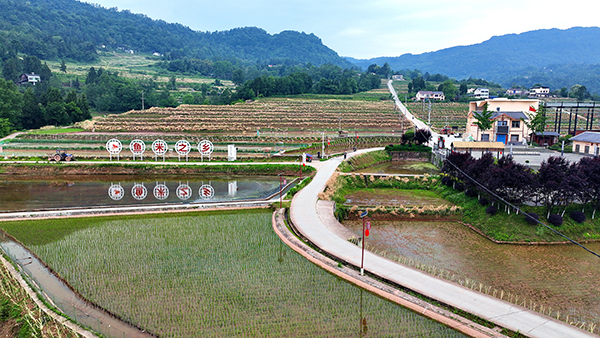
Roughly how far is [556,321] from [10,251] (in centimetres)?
2312

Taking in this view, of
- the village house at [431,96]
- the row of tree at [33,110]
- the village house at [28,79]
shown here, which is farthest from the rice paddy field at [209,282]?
the village house at [28,79]

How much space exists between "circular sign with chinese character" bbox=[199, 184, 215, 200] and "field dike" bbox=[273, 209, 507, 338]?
11.1 m

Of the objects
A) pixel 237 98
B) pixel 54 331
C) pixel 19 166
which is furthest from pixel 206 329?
pixel 237 98

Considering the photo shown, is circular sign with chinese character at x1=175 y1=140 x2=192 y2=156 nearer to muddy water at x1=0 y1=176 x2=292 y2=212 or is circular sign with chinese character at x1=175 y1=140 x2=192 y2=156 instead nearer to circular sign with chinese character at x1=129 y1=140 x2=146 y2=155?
circular sign with chinese character at x1=129 y1=140 x2=146 y2=155

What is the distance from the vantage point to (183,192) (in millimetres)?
32031

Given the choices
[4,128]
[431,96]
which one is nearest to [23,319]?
[4,128]

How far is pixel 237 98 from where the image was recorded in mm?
110688

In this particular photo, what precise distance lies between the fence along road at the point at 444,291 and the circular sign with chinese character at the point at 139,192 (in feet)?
44.1

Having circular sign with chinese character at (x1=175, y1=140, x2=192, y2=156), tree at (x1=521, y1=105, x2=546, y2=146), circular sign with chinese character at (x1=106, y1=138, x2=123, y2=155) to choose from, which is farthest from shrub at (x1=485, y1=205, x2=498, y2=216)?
circular sign with chinese character at (x1=106, y1=138, x2=123, y2=155)

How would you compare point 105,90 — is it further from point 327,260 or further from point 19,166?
point 327,260

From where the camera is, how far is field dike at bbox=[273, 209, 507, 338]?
515 inches

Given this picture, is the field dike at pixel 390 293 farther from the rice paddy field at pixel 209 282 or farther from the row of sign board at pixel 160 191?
the row of sign board at pixel 160 191

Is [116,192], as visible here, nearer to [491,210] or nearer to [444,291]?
[444,291]

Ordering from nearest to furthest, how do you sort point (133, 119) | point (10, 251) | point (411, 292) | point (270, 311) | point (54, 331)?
point (54, 331) → point (270, 311) → point (411, 292) → point (10, 251) → point (133, 119)
